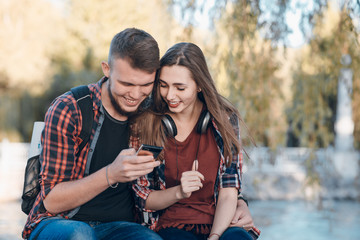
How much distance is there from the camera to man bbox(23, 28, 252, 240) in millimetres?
1765

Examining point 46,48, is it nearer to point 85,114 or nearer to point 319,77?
point 319,77

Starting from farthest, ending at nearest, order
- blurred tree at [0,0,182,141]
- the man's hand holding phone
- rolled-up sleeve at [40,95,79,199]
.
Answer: blurred tree at [0,0,182,141]
rolled-up sleeve at [40,95,79,199]
the man's hand holding phone

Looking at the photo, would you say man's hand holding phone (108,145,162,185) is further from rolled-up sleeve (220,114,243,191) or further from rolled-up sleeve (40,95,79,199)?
rolled-up sleeve (220,114,243,191)

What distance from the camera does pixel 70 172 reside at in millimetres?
1893

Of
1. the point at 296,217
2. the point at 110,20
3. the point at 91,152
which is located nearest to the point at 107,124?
the point at 91,152

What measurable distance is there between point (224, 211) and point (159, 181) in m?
0.36

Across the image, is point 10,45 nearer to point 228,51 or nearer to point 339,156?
point 339,156

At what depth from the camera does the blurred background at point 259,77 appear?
10.6ft

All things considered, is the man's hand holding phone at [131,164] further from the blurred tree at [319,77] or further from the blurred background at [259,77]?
the blurred tree at [319,77]

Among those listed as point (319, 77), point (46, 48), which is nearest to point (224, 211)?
point (319, 77)

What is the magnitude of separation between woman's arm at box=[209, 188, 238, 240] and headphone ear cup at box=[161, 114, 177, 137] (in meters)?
0.37

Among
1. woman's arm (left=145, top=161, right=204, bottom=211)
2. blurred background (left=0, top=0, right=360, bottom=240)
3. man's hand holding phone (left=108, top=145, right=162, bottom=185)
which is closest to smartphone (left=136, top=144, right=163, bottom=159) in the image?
man's hand holding phone (left=108, top=145, right=162, bottom=185)

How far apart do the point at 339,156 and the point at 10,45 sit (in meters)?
9.44

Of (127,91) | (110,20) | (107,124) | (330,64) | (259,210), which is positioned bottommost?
(259,210)
